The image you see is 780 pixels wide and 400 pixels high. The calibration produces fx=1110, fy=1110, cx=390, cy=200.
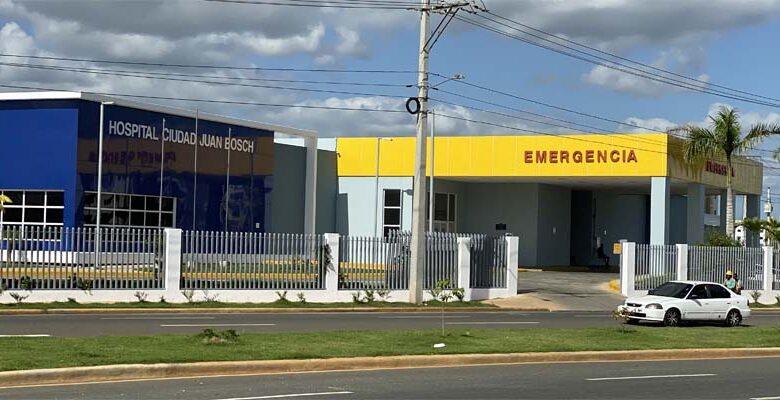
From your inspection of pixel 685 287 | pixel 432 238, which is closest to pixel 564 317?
pixel 685 287

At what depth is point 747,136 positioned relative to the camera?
4922cm

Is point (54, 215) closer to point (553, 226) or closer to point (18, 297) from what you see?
point (18, 297)

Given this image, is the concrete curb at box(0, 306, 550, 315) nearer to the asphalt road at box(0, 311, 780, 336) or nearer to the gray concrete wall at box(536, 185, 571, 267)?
the asphalt road at box(0, 311, 780, 336)

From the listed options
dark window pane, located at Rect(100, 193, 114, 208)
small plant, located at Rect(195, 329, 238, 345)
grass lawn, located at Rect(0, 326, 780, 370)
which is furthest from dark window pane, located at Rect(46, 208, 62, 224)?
small plant, located at Rect(195, 329, 238, 345)

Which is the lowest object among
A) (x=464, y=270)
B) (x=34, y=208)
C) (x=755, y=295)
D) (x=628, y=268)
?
(x=755, y=295)

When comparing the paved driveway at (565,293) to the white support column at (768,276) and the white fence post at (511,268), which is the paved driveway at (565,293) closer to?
the white fence post at (511,268)

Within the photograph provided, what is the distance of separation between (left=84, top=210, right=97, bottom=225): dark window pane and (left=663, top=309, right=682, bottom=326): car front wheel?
24.4 m

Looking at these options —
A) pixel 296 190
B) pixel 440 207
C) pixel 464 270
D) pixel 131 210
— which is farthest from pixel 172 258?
pixel 440 207

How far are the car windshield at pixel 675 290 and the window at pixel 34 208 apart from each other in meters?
24.0

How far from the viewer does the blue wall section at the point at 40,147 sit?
4300 centimetres

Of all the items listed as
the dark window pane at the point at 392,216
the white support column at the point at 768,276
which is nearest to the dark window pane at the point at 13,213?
the dark window pane at the point at 392,216

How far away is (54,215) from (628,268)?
880 inches

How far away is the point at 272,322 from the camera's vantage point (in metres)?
26.2

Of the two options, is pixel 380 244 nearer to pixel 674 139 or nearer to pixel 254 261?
pixel 254 261
